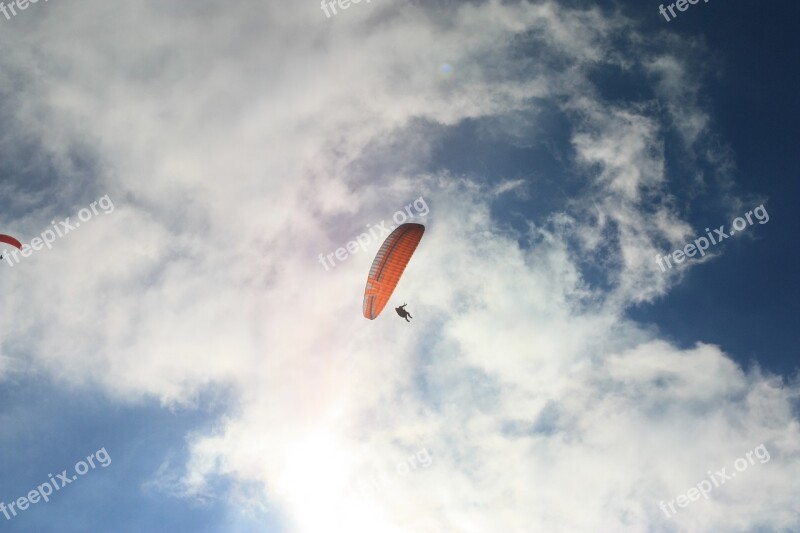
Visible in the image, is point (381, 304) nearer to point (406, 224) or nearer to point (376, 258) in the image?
point (376, 258)

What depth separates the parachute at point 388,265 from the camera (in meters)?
30.2

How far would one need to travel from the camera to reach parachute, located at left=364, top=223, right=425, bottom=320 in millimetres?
30250

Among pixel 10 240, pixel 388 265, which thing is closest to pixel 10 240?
pixel 10 240

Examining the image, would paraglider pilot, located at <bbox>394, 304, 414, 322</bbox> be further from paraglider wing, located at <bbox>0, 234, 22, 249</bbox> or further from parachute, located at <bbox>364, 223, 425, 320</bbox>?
paraglider wing, located at <bbox>0, 234, 22, 249</bbox>

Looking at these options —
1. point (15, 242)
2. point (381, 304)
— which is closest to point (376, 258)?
point (381, 304)

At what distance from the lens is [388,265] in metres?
30.3

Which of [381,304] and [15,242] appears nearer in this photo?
[381,304]

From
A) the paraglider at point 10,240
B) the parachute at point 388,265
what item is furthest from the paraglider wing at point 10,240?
the parachute at point 388,265

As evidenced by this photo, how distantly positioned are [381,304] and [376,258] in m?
4.03

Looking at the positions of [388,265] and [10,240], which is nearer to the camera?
[388,265]

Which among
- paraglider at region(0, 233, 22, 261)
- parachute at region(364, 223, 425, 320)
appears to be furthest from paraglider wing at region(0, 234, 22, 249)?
parachute at region(364, 223, 425, 320)

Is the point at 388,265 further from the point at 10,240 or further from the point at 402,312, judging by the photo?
the point at 10,240

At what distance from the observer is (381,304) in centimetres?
3155

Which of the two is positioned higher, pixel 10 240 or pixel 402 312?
pixel 10 240
